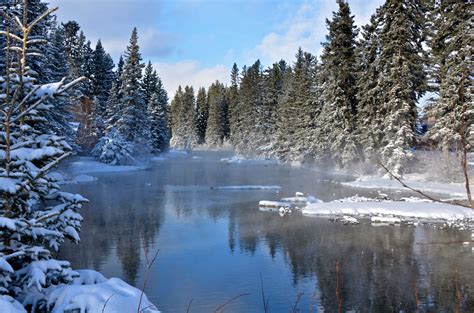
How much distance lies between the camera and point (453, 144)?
30812 millimetres

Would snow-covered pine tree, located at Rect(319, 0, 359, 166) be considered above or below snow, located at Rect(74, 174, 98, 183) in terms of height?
above

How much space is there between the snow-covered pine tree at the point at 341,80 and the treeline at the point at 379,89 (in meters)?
0.10

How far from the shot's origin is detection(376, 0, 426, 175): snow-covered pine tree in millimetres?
33219

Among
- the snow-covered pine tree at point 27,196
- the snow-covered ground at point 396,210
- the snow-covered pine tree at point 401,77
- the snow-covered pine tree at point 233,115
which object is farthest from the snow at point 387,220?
the snow-covered pine tree at point 233,115

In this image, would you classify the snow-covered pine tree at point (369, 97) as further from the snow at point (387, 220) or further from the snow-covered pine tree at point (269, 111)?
the snow-covered pine tree at point (269, 111)

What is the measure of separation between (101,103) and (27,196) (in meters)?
55.7

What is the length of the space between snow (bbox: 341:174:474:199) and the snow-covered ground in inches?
179

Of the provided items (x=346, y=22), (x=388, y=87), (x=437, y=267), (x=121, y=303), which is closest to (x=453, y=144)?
(x=388, y=87)

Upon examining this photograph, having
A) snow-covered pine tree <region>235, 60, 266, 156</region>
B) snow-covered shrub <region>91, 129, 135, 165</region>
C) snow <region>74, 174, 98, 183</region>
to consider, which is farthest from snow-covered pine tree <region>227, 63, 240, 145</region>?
snow <region>74, 174, 98, 183</region>

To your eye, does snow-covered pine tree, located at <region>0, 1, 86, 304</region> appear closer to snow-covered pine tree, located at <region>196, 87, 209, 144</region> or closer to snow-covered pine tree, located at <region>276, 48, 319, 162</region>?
snow-covered pine tree, located at <region>276, 48, 319, 162</region>

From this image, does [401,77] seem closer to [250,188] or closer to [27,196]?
[250,188]

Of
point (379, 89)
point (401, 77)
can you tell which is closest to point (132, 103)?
point (379, 89)

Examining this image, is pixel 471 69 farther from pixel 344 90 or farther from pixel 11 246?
pixel 11 246

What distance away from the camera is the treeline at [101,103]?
39.9 metres
